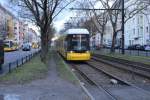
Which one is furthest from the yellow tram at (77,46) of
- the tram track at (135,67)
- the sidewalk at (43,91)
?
the sidewalk at (43,91)

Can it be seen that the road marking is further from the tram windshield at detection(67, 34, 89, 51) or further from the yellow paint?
the tram windshield at detection(67, 34, 89, 51)

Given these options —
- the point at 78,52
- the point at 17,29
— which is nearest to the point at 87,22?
the point at 78,52

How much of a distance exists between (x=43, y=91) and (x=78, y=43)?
22277 millimetres

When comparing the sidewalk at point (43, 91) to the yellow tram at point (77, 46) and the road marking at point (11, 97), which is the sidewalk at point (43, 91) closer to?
the road marking at point (11, 97)

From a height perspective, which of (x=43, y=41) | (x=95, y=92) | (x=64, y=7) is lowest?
(x=95, y=92)

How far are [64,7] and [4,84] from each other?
1910 cm

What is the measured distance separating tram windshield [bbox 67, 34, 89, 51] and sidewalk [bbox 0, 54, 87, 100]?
19.1 meters

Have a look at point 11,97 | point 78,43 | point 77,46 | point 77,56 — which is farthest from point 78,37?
point 11,97

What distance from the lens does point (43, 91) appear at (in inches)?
553

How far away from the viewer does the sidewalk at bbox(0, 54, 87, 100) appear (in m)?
12.6

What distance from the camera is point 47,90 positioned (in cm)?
1434

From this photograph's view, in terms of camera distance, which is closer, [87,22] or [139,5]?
[139,5]

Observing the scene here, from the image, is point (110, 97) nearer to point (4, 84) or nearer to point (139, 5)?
point (4, 84)

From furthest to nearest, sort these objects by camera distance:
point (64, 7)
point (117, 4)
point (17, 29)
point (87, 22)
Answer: point (17, 29) → point (87, 22) → point (117, 4) → point (64, 7)
